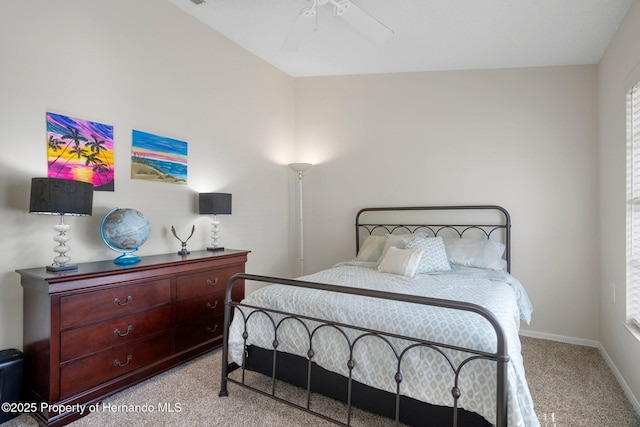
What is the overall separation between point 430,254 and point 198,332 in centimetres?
205

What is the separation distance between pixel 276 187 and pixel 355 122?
4.19ft

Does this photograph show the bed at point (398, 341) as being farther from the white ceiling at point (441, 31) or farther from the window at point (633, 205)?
the white ceiling at point (441, 31)

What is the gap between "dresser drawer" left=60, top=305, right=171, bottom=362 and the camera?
1.93 m

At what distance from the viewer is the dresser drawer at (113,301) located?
1.93 m

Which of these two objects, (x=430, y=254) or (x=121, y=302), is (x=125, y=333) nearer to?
(x=121, y=302)

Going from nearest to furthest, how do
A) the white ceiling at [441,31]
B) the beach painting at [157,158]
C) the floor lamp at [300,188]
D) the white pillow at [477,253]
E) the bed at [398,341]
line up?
the bed at [398,341]
the white ceiling at [441,31]
the beach painting at [157,158]
the white pillow at [477,253]
the floor lamp at [300,188]

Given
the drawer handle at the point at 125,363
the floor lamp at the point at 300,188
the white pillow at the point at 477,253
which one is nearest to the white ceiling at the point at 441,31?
the floor lamp at the point at 300,188

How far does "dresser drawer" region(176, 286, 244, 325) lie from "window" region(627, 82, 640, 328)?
9.75ft

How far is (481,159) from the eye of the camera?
3.51 meters

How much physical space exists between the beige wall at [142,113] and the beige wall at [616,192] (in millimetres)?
3263

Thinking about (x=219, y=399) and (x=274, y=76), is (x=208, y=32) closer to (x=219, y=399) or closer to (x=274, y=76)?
(x=274, y=76)

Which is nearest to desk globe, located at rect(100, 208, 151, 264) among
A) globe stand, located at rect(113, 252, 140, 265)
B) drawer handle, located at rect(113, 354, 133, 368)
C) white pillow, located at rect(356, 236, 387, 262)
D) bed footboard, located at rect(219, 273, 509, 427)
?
globe stand, located at rect(113, 252, 140, 265)

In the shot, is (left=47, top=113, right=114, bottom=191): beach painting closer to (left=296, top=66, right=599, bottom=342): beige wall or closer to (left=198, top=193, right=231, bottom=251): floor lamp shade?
(left=198, top=193, right=231, bottom=251): floor lamp shade

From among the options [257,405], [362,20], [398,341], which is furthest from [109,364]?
[362,20]
